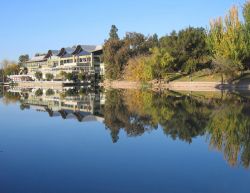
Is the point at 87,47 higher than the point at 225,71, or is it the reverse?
the point at 87,47

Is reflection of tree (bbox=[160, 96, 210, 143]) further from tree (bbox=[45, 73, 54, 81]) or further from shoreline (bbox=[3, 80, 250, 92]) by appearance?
tree (bbox=[45, 73, 54, 81])

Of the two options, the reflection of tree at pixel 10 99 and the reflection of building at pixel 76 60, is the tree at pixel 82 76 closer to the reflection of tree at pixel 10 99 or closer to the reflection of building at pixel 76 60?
the reflection of building at pixel 76 60

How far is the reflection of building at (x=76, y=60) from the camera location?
8438 cm

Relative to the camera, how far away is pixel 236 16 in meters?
45.0

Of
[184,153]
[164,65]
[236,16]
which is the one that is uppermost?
[236,16]

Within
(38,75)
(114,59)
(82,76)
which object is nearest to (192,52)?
(114,59)

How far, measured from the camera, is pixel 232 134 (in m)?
12.5

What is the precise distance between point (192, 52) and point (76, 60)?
148 ft

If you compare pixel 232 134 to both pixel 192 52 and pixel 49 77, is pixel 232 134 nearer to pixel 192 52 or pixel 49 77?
pixel 192 52

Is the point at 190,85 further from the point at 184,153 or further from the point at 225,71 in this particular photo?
the point at 184,153

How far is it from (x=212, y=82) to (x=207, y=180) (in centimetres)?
3866

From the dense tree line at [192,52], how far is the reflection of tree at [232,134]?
24.6m

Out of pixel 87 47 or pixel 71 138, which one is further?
pixel 87 47

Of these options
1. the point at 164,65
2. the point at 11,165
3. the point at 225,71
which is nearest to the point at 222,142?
the point at 11,165
